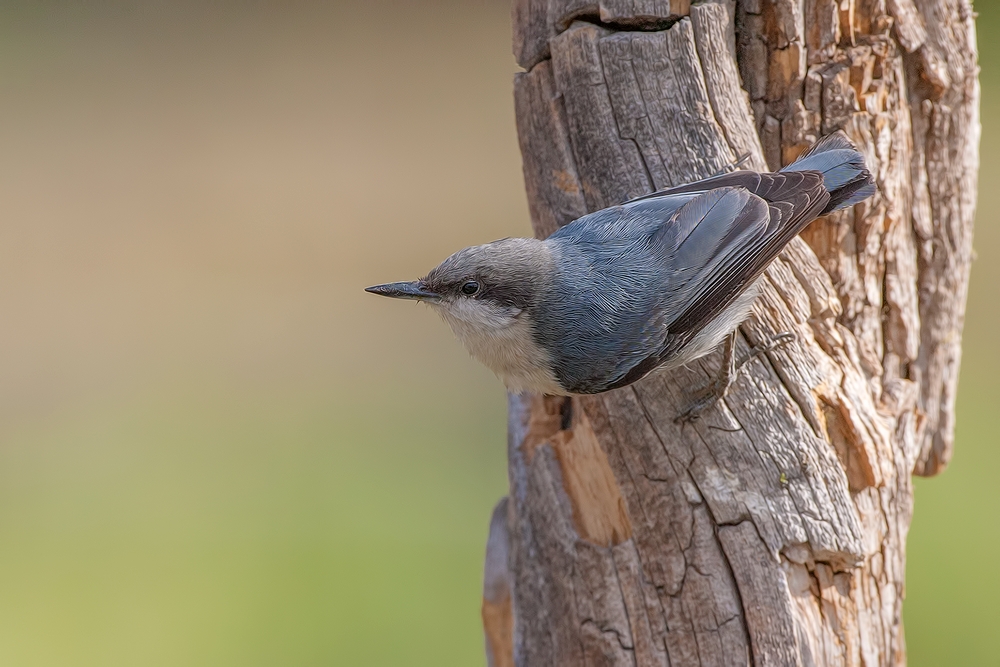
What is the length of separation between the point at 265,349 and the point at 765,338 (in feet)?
13.5

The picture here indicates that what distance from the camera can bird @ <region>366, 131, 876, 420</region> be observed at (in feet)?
6.35

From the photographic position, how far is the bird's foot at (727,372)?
203 cm

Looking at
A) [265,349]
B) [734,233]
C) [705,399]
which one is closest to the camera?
[734,233]

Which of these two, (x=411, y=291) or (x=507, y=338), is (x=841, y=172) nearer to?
(x=507, y=338)

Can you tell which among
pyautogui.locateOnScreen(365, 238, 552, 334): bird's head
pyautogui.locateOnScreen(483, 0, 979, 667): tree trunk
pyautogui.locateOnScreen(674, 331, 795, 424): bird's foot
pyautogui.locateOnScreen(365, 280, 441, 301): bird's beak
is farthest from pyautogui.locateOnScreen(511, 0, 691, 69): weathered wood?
pyautogui.locateOnScreen(674, 331, 795, 424): bird's foot

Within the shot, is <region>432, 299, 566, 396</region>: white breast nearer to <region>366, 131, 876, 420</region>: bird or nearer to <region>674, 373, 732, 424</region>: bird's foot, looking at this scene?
<region>366, 131, 876, 420</region>: bird

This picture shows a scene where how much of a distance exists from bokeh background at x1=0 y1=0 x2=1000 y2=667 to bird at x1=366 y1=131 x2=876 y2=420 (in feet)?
7.40

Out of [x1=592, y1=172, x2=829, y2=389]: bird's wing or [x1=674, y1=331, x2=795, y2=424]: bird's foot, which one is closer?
[x1=592, y1=172, x2=829, y2=389]: bird's wing

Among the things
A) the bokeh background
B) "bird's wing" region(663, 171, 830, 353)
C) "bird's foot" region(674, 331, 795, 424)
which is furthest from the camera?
the bokeh background

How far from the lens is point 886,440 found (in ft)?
6.75

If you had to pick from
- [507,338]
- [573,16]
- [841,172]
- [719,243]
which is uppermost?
[573,16]

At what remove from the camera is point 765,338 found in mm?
2045

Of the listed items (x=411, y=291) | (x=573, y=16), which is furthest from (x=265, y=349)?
(x=573, y=16)

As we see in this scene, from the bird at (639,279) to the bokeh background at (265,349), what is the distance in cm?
225
